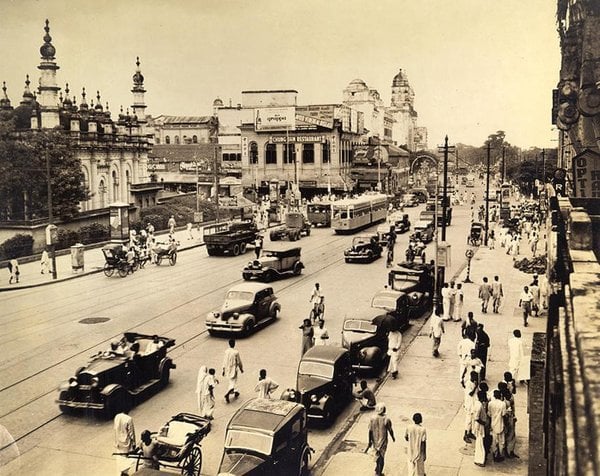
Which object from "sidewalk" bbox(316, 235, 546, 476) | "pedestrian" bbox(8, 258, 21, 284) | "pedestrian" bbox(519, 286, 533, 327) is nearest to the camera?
"sidewalk" bbox(316, 235, 546, 476)

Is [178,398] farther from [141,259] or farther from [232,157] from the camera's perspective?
[232,157]

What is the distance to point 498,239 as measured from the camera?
42219mm

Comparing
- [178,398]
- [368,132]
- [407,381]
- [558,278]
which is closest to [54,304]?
[178,398]

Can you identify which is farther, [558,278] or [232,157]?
[232,157]

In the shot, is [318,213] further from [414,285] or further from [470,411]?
[470,411]

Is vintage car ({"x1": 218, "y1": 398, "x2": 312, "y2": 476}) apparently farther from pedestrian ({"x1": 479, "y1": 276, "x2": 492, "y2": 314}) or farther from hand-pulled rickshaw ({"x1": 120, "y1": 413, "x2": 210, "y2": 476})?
pedestrian ({"x1": 479, "y1": 276, "x2": 492, "y2": 314})

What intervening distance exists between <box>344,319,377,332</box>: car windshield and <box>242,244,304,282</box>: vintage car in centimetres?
1131

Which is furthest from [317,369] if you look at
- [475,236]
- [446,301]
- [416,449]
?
[475,236]

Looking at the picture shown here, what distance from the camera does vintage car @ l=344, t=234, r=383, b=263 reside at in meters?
34.6

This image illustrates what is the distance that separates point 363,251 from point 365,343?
60.1 ft

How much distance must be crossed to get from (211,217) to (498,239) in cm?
3053

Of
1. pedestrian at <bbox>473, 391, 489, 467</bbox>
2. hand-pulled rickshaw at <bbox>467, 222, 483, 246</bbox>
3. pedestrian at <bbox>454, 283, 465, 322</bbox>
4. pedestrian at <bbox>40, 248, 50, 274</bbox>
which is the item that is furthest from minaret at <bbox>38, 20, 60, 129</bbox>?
pedestrian at <bbox>473, 391, 489, 467</bbox>

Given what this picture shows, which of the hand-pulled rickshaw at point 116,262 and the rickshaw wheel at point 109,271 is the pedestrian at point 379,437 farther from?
the rickshaw wheel at point 109,271

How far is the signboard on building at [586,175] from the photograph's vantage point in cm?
1738
